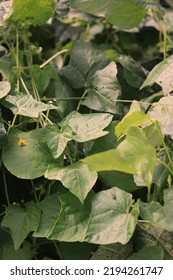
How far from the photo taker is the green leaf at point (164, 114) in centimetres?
103

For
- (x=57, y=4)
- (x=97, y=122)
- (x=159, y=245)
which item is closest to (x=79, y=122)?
(x=97, y=122)

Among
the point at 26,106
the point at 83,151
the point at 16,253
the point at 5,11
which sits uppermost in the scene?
the point at 5,11

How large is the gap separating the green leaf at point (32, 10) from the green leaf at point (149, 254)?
0.63 m

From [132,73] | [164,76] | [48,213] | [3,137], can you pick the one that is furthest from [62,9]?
[48,213]

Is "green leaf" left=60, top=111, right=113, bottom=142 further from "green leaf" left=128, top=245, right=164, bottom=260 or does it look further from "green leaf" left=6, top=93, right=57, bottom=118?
"green leaf" left=128, top=245, right=164, bottom=260

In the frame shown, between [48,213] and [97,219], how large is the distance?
0.47 feet

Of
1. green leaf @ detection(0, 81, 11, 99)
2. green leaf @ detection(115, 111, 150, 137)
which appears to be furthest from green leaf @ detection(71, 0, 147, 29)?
green leaf @ detection(115, 111, 150, 137)

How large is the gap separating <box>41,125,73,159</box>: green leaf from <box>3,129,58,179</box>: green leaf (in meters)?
0.03

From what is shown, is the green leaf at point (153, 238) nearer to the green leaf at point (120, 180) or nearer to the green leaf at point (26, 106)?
the green leaf at point (120, 180)

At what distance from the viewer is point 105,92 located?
1256mm

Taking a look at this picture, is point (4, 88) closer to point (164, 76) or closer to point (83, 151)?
point (83, 151)

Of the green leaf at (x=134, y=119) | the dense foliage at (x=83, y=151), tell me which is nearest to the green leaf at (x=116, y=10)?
the dense foliage at (x=83, y=151)

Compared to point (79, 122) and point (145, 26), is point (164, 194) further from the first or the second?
point (145, 26)

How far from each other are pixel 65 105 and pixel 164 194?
0.41m
